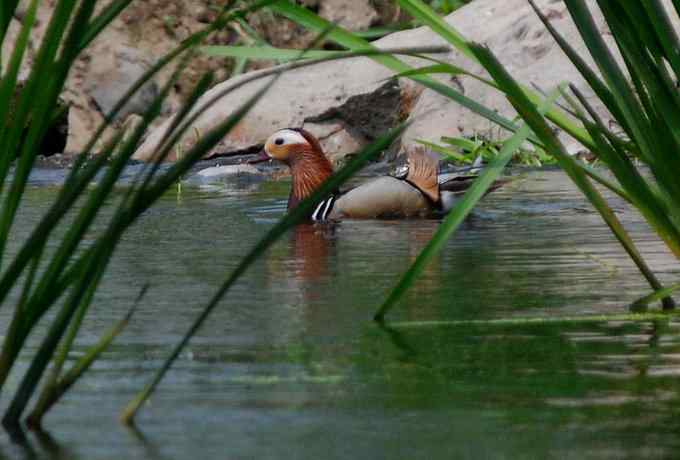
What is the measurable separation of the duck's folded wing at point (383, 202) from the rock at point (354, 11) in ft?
22.4

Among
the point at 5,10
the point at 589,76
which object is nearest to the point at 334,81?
the point at 589,76

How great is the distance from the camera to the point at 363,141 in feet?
44.5

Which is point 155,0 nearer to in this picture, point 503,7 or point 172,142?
point 503,7

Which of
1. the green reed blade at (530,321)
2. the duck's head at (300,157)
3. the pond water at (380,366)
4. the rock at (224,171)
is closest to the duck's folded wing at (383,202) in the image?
the duck's head at (300,157)

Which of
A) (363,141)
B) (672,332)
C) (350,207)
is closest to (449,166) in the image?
(363,141)

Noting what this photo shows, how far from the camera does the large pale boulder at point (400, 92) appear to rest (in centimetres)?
1265

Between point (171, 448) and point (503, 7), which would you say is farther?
point (503, 7)

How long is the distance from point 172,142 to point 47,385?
0.42 metres

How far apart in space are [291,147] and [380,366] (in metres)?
7.47

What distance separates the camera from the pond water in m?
2.26

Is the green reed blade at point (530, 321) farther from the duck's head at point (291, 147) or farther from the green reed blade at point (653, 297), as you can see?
the duck's head at point (291, 147)

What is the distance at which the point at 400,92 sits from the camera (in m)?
13.9

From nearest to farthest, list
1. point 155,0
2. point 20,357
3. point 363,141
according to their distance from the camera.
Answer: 1. point 20,357
2. point 363,141
3. point 155,0

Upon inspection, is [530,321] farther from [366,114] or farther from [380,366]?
[366,114]
